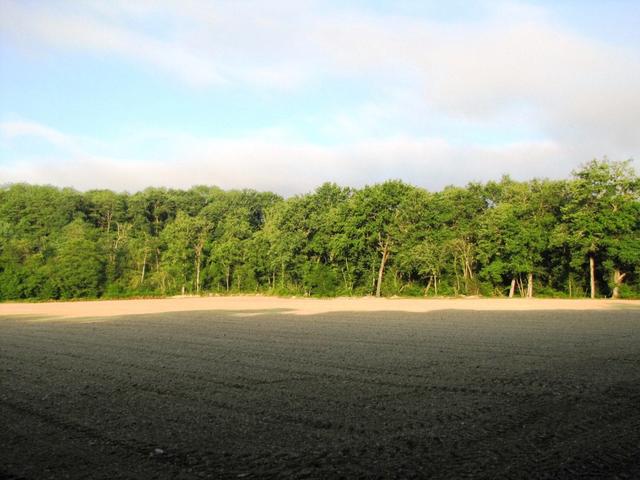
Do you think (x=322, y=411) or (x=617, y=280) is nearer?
(x=322, y=411)

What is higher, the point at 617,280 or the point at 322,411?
the point at 617,280

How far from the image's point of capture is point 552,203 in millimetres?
71625

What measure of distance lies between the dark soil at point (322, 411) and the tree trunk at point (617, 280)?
49656 mm

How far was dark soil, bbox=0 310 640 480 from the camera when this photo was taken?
20.0 feet

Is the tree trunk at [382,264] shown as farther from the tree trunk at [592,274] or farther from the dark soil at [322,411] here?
the dark soil at [322,411]

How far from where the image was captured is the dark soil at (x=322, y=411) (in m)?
6.09

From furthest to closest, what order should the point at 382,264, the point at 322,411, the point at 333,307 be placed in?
the point at 382,264, the point at 333,307, the point at 322,411

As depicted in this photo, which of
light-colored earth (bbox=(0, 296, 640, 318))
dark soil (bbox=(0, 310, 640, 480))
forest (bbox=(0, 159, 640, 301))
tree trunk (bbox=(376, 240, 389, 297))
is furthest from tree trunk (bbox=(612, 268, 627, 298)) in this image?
dark soil (bbox=(0, 310, 640, 480))

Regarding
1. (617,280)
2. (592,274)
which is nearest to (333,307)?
(592,274)

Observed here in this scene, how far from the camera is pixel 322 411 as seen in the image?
864 centimetres

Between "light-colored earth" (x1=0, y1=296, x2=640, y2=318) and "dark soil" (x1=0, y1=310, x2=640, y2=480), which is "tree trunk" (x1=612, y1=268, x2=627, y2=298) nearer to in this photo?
"light-colored earth" (x1=0, y1=296, x2=640, y2=318)

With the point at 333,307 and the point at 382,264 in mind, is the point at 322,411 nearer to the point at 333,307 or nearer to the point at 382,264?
the point at 333,307

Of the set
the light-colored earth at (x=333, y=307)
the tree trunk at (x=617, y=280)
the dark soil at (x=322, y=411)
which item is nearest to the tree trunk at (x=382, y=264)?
the light-colored earth at (x=333, y=307)

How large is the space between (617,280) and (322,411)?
63366 mm
